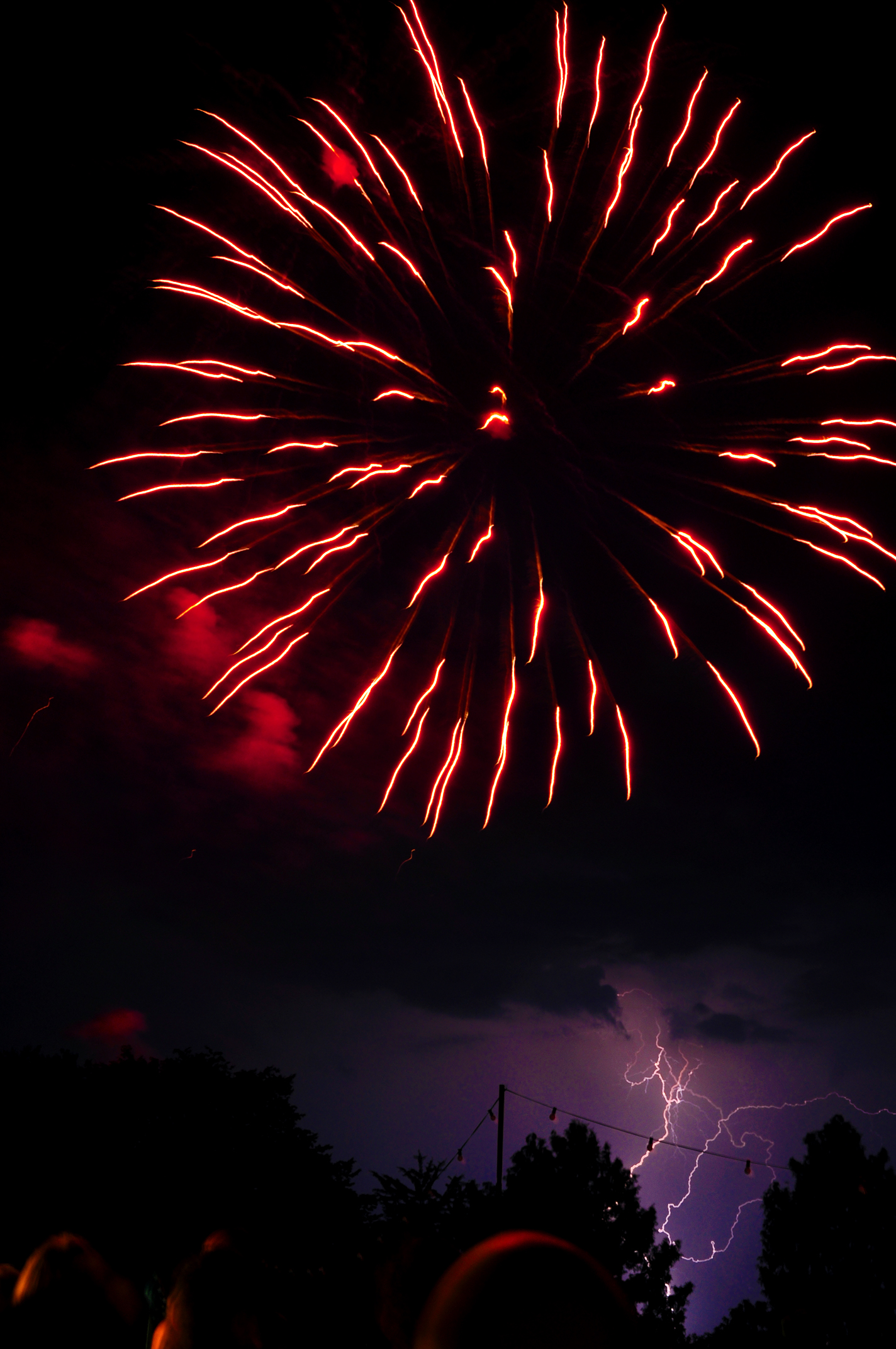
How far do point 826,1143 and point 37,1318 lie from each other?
3042 cm

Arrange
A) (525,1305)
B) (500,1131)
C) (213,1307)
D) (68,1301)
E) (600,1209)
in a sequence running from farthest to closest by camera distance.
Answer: (600,1209)
(500,1131)
(68,1301)
(213,1307)
(525,1305)

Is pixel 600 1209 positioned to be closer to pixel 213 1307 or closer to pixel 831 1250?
pixel 831 1250

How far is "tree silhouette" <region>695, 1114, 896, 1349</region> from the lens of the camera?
22.3 meters

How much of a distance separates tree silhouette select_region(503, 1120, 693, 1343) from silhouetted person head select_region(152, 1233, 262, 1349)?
27072mm

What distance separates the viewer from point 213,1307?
452 centimetres

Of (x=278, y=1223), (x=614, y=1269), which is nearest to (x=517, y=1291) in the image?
(x=278, y=1223)

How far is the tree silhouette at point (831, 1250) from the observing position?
2233 centimetres

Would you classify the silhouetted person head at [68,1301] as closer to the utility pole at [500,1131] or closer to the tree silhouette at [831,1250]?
the utility pole at [500,1131]

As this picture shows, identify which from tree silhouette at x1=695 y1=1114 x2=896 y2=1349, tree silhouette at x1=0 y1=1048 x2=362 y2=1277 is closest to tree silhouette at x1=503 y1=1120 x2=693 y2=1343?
tree silhouette at x1=695 y1=1114 x2=896 y2=1349

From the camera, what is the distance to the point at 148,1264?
18.3 meters

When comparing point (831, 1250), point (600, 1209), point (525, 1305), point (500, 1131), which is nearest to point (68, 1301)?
point (525, 1305)

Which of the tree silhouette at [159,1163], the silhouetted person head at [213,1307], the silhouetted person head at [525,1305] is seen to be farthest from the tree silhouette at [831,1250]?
the silhouetted person head at [525,1305]

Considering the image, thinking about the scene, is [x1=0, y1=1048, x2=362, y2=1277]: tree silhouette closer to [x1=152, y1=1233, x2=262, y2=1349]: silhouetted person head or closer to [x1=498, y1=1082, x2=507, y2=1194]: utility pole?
[x1=498, y1=1082, x2=507, y2=1194]: utility pole

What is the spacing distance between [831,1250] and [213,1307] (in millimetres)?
28587
